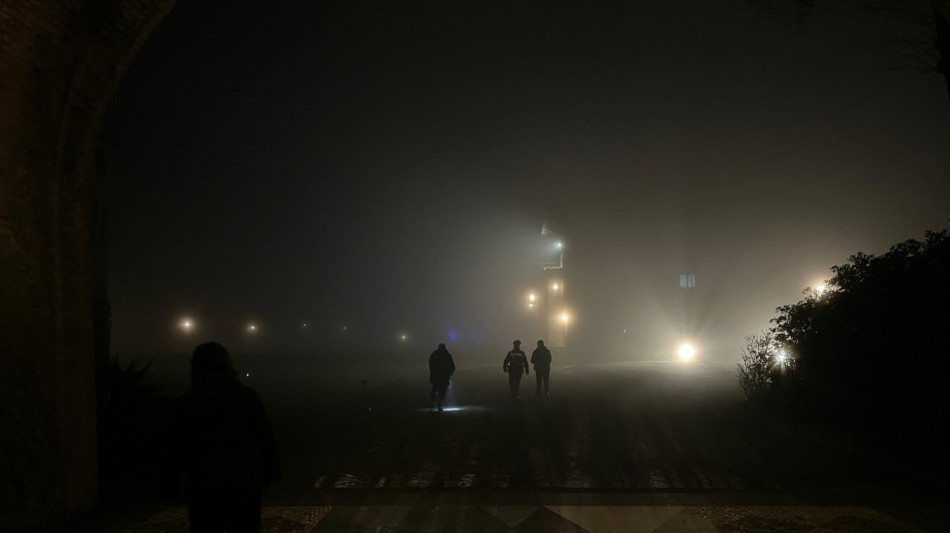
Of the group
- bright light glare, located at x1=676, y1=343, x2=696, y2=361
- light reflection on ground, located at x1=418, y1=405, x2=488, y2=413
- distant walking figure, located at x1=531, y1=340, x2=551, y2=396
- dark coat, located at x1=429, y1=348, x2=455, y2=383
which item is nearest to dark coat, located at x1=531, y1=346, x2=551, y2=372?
distant walking figure, located at x1=531, y1=340, x2=551, y2=396

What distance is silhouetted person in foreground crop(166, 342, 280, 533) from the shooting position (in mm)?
4035

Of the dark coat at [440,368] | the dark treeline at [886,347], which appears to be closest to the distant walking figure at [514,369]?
the dark coat at [440,368]

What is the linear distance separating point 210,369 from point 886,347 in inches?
401

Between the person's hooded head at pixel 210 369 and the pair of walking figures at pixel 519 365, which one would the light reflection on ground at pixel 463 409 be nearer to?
the pair of walking figures at pixel 519 365

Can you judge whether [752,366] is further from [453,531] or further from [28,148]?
[28,148]

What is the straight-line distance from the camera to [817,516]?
6.55 metres

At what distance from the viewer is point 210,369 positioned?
412 cm

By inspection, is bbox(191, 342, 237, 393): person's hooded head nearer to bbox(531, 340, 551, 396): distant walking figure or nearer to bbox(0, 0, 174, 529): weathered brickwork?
bbox(0, 0, 174, 529): weathered brickwork

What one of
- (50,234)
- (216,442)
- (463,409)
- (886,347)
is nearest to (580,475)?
(886,347)

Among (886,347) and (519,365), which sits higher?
(886,347)

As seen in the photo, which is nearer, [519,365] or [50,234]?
[50,234]

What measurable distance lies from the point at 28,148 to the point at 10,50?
3.00 feet

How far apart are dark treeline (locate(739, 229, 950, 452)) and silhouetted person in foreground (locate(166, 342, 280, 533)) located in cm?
829

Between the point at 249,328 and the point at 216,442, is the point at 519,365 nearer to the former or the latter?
the point at 216,442
